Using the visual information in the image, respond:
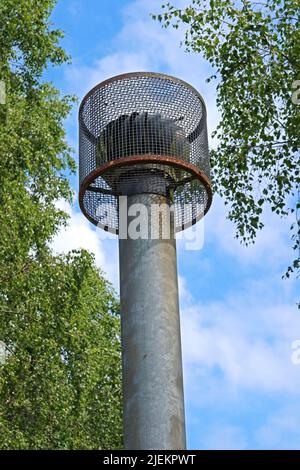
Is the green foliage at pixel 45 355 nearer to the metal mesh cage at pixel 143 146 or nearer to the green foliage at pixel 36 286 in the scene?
the green foliage at pixel 36 286

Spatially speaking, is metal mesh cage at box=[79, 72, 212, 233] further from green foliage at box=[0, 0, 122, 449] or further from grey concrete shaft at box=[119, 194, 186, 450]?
green foliage at box=[0, 0, 122, 449]

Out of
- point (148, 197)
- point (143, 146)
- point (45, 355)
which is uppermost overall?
point (45, 355)

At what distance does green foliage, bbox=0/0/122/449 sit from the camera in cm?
1495

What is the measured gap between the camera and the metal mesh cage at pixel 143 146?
882 cm

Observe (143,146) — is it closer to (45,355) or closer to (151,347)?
(151,347)

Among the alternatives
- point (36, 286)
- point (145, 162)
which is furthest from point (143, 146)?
point (36, 286)

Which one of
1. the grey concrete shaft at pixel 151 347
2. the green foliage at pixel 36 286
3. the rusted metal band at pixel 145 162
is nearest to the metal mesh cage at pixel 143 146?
the rusted metal band at pixel 145 162

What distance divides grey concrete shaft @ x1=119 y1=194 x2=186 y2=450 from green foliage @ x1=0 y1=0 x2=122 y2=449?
6312 millimetres

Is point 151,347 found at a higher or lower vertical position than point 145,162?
lower

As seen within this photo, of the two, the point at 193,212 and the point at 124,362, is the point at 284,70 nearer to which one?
the point at 193,212

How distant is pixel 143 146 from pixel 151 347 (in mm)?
2125

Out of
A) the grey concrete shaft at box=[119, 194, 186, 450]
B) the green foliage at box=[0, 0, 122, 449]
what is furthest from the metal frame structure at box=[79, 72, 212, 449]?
the green foliage at box=[0, 0, 122, 449]

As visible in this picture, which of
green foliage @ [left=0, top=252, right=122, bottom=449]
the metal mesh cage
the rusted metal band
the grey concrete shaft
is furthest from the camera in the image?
green foliage @ [left=0, top=252, right=122, bottom=449]

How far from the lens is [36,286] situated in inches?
593
